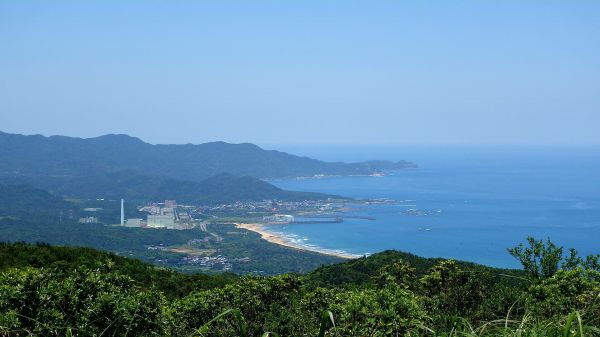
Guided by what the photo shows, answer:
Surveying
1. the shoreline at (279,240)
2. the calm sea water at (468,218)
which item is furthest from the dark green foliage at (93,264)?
the calm sea water at (468,218)

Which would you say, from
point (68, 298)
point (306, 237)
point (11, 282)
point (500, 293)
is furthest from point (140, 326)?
point (306, 237)

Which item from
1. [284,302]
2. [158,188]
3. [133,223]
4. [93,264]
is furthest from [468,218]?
[284,302]

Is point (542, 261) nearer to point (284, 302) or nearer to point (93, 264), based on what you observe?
point (284, 302)

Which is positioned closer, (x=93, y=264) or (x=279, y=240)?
(x=93, y=264)

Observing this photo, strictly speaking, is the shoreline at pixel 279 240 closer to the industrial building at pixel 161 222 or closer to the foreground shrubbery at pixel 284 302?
the industrial building at pixel 161 222

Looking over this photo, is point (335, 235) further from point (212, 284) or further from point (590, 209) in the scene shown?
point (212, 284)

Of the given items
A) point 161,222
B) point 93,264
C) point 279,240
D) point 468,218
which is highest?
point 93,264

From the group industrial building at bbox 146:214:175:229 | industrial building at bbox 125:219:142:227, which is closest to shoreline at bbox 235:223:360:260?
industrial building at bbox 146:214:175:229

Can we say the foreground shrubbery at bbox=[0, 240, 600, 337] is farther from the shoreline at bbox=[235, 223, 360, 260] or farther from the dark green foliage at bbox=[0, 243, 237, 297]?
the shoreline at bbox=[235, 223, 360, 260]
